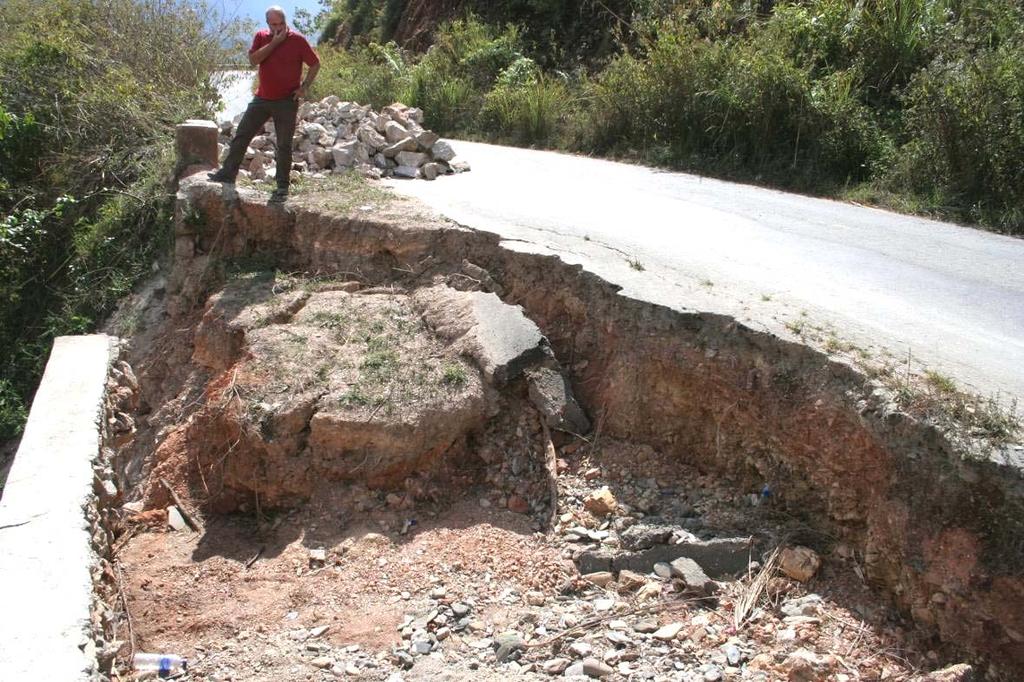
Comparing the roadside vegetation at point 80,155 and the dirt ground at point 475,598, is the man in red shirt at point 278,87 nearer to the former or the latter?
the roadside vegetation at point 80,155

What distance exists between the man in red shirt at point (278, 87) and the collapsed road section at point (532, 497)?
4.45 feet

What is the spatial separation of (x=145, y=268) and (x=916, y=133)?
796 cm

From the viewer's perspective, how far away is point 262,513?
5.43m

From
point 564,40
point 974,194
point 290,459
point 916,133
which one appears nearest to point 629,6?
point 564,40

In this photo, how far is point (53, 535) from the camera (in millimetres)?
4332

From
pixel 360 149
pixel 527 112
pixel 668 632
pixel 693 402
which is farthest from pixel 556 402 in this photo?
pixel 527 112

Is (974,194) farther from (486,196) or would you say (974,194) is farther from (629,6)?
(629,6)

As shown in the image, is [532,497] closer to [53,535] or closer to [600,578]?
[600,578]

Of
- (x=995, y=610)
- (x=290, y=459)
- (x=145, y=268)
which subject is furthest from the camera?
(x=145, y=268)

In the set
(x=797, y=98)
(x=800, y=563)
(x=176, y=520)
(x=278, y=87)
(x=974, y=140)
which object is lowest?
(x=176, y=520)

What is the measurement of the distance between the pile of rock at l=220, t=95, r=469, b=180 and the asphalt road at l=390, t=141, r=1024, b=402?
0.40m

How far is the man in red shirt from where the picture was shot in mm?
7000

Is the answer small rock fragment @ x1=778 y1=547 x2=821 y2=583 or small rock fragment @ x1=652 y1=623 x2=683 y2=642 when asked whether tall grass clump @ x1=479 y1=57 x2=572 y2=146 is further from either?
small rock fragment @ x1=652 y1=623 x2=683 y2=642

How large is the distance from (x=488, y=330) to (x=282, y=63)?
3191 mm
